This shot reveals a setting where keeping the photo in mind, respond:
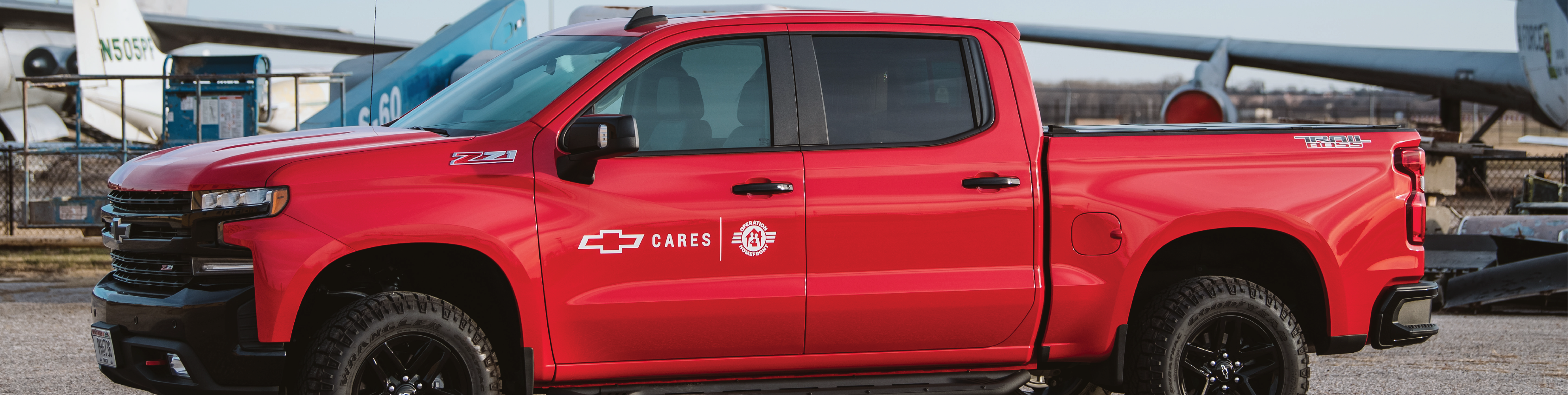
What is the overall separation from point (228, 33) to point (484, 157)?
2944 centimetres

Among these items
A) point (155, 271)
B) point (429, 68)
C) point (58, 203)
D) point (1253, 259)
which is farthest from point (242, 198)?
point (429, 68)

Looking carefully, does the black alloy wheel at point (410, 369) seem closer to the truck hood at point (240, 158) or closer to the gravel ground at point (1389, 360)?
the truck hood at point (240, 158)

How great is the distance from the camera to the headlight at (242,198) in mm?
3771

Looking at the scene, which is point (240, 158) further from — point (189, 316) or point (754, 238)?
point (754, 238)

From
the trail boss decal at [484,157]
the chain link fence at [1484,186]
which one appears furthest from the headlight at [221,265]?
the chain link fence at [1484,186]

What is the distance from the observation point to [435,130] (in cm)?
440

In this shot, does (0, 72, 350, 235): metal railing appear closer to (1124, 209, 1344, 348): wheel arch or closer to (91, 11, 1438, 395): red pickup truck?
(91, 11, 1438, 395): red pickup truck

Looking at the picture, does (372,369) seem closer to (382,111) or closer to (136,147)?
(382,111)

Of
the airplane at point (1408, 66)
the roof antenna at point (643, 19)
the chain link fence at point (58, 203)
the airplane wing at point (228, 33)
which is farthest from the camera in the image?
the airplane wing at point (228, 33)

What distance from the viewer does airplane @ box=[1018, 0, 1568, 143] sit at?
763 inches

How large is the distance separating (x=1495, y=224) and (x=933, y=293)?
825 cm

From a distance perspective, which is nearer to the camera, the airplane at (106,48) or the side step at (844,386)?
the side step at (844,386)

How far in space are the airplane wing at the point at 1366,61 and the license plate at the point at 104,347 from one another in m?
21.8

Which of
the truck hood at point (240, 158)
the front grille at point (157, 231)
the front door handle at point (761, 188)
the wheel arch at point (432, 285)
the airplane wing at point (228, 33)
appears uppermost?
the airplane wing at point (228, 33)
